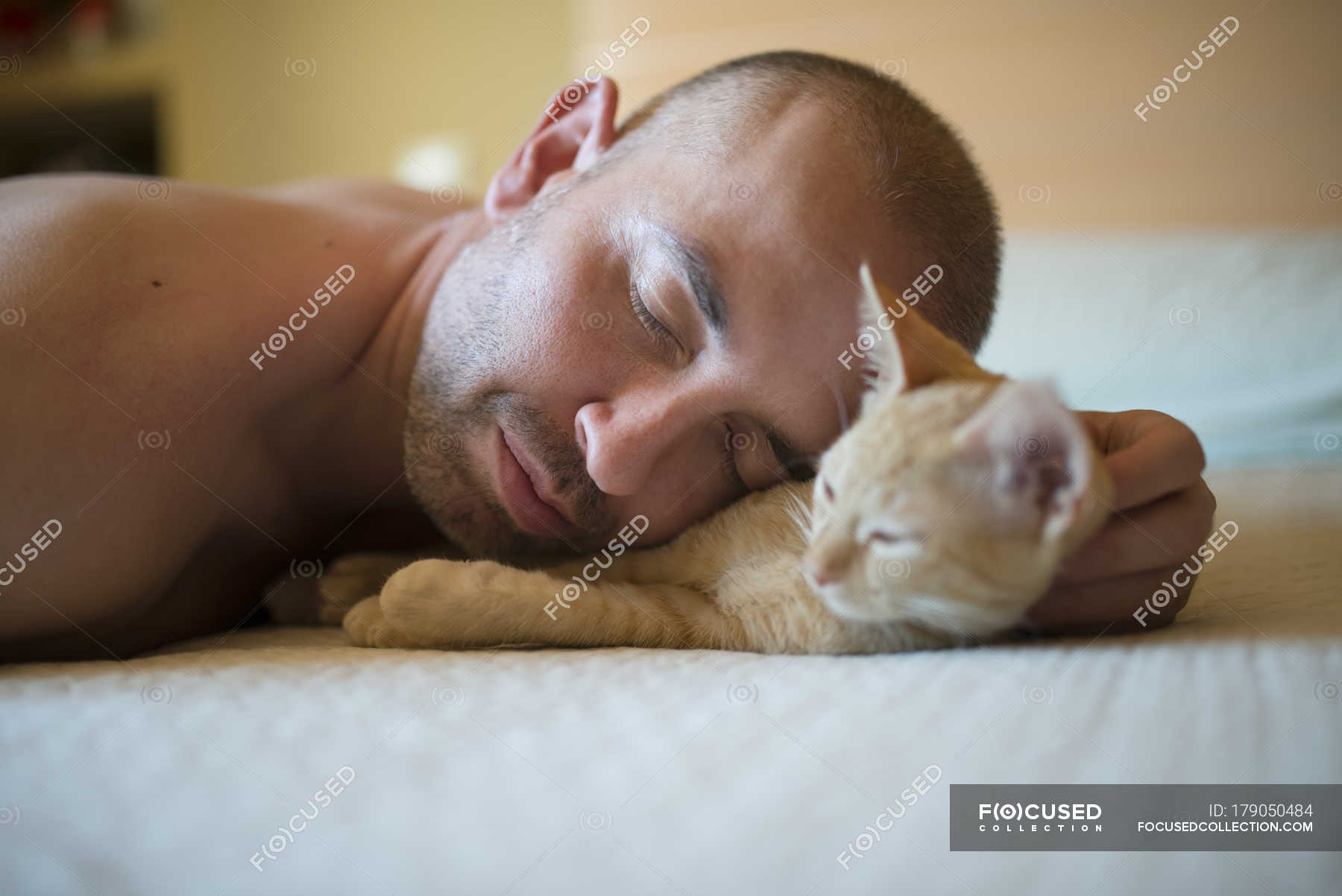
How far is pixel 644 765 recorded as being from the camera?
60 centimetres

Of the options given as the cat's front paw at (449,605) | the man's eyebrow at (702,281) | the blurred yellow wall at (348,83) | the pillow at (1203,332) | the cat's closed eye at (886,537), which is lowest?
the pillow at (1203,332)

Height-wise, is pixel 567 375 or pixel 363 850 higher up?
pixel 567 375

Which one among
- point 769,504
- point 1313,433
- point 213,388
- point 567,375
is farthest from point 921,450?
point 1313,433

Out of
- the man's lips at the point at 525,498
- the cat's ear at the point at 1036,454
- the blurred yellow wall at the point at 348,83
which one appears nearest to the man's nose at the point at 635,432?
the man's lips at the point at 525,498

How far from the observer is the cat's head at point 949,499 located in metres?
0.63

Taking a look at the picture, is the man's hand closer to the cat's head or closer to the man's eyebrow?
the cat's head

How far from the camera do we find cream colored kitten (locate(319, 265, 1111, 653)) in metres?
0.64

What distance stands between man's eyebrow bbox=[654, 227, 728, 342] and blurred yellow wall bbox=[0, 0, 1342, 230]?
172 cm

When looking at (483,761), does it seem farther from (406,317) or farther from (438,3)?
(438,3)

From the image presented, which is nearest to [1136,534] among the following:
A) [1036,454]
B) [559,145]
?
[1036,454]

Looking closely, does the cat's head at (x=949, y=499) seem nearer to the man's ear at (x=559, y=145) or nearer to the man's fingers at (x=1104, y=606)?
the man's fingers at (x=1104, y=606)

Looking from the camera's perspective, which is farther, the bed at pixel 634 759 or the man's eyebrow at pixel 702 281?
the man's eyebrow at pixel 702 281

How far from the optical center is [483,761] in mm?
607

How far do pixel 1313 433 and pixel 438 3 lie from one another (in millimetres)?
3204
